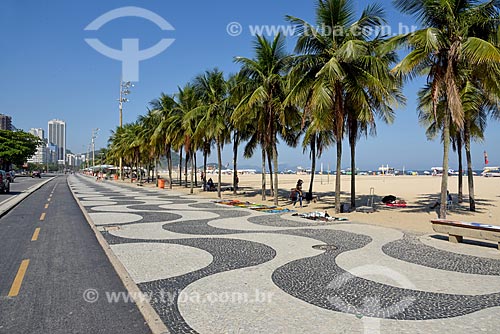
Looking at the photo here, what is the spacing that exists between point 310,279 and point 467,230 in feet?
17.1

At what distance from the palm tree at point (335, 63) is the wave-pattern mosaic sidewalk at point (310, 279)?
19.0 ft

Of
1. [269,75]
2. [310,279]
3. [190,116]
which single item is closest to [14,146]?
[190,116]

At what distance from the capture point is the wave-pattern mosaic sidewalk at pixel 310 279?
4.79 metres

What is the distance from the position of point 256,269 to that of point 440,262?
401 centimetres

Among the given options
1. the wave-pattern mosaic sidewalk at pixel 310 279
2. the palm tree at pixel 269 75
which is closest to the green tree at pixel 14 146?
the palm tree at pixel 269 75

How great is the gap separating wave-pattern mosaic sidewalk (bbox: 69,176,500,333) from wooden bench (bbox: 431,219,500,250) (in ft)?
1.08

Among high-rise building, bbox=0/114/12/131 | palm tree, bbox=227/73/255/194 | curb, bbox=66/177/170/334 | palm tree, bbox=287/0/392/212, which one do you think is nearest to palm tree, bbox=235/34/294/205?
palm tree, bbox=227/73/255/194

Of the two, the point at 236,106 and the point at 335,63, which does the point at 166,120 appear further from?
Result: the point at 335,63

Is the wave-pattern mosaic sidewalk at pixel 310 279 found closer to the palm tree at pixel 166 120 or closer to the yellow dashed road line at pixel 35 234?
the yellow dashed road line at pixel 35 234

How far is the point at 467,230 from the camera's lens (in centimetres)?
938

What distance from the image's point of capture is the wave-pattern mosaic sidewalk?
189 inches

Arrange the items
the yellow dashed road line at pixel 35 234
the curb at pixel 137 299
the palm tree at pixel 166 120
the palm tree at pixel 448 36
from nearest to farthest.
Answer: the curb at pixel 137 299 < the yellow dashed road line at pixel 35 234 < the palm tree at pixel 448 36 < the palm tree at pixel 166 120

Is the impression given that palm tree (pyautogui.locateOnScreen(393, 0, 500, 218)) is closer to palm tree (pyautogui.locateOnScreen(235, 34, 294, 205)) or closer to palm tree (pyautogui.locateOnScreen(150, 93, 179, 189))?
palm tree (pyautogui.locateOnScreen(235, 34, 294, 205))

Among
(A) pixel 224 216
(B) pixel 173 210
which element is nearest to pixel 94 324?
(A) pixel 224 216
